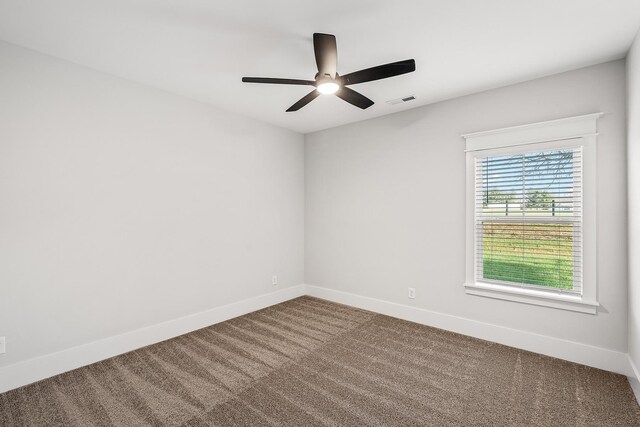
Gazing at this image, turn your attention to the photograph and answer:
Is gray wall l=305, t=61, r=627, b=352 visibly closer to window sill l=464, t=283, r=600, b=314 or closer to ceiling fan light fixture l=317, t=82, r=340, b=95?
window sill l=464, t=283, r=600, b=314

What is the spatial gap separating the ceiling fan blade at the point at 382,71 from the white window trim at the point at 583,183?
63.4 inches

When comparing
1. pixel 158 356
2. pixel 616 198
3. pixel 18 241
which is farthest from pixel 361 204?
pixel 18 241

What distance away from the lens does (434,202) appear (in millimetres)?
3666

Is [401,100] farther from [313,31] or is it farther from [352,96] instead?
[313,31]

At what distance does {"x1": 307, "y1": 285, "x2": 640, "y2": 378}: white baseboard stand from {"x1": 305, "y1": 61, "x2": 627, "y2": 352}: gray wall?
0.20 ft

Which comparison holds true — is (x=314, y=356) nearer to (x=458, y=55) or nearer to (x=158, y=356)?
(x=158, y=356)

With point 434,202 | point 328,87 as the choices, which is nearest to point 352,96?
point 328,87

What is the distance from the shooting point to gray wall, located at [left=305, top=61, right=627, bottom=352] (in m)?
2.66

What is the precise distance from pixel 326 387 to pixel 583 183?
288 cm

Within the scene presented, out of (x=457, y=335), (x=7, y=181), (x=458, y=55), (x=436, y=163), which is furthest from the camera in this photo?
(x=436, y=163)

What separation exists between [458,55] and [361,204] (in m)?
2.23

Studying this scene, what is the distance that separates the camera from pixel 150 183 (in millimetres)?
3209

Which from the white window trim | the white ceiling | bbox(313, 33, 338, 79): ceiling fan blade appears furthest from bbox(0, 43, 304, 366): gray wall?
the white window trim

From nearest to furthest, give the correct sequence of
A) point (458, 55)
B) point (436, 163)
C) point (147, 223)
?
point (458, 55), point (147, 223), point (436, 163)
